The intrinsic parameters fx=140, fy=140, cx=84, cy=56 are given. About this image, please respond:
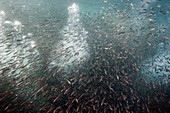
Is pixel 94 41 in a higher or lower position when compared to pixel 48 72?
lower

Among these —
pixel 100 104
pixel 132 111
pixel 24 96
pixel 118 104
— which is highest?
pixel 24 96

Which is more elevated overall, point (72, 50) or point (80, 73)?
point (72, 50)

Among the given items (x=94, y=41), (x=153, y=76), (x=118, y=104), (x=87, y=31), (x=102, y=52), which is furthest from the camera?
(x=87, y=31)

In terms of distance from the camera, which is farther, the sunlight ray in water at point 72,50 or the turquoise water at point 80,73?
the sunlight ray in water at point 72,50

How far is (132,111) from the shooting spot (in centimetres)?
882

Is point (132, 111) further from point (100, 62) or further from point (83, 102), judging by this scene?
point (100, 62)

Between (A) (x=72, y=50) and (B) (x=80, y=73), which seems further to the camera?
(A) (x=72, y=50)

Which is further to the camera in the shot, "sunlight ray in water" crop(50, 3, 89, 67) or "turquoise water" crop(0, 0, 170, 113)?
"sunlight ray in water" crop(50, 3, 89, 67)

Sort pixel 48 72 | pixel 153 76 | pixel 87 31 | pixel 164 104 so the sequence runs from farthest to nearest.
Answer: pixel 87 31 → pixel 153 76 → pixel 48 72 → pixel 164 104

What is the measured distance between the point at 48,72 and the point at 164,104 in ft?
28.6

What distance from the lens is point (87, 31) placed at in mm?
21609

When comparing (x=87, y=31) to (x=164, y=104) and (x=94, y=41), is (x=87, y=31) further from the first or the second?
(x=164, y=104)

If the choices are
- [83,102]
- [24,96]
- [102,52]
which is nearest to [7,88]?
[24,96]

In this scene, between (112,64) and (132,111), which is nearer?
(132,111)
